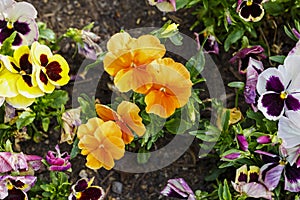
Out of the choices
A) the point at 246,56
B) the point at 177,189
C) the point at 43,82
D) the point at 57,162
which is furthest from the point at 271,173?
the point at 43,82

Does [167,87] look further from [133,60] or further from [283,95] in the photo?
[283,95]

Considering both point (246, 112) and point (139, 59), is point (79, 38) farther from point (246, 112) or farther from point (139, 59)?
point (246, 112)

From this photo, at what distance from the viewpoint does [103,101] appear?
303 cm

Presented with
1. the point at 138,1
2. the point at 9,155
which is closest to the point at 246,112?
the point at 138,1

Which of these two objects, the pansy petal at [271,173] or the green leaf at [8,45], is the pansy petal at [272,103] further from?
the green leaf at [8,45]

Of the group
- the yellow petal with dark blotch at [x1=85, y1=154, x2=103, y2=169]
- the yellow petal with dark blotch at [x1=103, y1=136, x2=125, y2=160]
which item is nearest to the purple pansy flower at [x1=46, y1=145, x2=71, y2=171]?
the yellow petal with dark blotch at [x1=85, y1=154, x2=103, y2=169]

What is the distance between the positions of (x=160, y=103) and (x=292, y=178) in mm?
635

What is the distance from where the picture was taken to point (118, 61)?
2502 millimetres

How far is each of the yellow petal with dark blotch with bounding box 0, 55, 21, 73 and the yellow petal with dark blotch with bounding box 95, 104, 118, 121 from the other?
0.34 m

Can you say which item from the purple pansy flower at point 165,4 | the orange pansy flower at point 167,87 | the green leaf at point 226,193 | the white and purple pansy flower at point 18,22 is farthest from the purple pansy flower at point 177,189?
the white and purple pansy flower at point 18,22

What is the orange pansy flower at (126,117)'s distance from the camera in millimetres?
2508

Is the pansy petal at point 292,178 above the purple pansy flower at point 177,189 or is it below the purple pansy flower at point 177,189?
above

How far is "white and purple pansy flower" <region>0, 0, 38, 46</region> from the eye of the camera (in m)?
2.67

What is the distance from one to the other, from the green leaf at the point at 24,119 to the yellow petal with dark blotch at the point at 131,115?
0.45 meters
